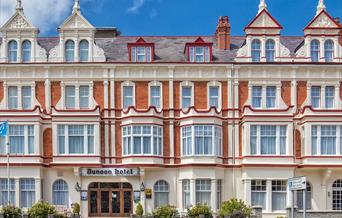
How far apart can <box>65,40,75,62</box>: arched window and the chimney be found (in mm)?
11802

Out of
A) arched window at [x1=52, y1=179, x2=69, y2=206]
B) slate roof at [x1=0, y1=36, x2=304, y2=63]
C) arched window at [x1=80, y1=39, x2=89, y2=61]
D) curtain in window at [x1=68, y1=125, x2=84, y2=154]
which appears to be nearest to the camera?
curtain in window at [x1=68, y1=125, x2=84, y2=154]

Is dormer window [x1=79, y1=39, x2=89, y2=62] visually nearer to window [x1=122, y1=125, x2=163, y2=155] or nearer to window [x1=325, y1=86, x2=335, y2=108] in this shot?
window [x1=122, y1=125, x2=163, y2=155]

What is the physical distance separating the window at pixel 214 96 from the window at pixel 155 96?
157 inches

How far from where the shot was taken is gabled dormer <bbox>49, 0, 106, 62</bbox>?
52.9m

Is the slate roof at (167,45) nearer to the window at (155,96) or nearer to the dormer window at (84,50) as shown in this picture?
the dormer window at (84,50)

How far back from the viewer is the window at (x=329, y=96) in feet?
174

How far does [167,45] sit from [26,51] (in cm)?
1141

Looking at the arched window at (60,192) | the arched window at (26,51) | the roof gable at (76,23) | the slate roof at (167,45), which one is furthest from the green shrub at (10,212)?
the roof gable at (76,23)

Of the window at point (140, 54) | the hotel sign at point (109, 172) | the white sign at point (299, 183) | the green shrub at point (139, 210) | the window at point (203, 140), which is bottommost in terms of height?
the green shrub at point (139, 210)

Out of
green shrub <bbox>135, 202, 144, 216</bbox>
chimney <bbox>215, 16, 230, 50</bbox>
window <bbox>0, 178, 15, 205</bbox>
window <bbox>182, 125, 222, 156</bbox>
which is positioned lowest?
green shrub <bbox>135, 202, 144, 216</bbox>

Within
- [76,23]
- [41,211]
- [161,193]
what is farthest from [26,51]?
[161,193]

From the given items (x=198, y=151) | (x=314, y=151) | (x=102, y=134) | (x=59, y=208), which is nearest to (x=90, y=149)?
(x=102, y=134)

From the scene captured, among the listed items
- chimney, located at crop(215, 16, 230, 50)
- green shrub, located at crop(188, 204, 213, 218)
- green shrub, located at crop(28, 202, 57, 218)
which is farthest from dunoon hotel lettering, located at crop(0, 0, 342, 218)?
green shrub, located at crop(28, 202, 57, 218)

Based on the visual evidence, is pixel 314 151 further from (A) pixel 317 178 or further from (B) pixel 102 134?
(B) pixel 102 134
